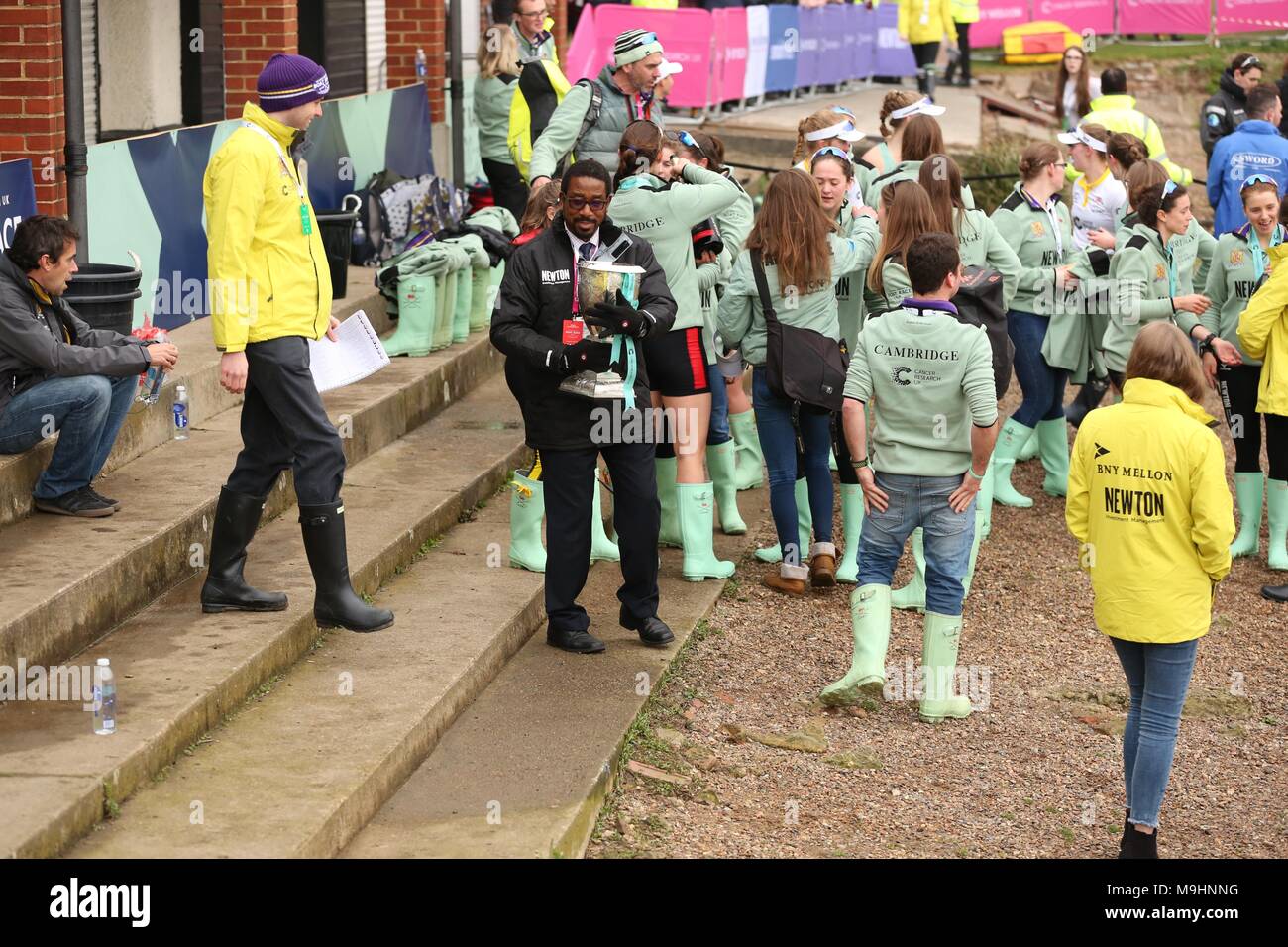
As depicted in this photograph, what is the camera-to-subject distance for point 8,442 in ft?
22.0

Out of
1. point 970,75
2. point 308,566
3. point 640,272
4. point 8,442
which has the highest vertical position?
point 970,75

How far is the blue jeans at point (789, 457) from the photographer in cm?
810

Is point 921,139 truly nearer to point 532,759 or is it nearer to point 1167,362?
point 1167,362

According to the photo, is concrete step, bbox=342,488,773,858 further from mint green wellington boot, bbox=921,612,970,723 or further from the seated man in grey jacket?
the seated man in grey jacket

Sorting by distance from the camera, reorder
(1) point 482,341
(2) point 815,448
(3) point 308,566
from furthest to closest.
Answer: (1) point 482,341 → (2) point 815,448 → (3) point 308,566

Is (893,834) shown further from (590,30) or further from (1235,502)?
(590,30)

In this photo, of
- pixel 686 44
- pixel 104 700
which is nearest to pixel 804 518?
pixel 104 700

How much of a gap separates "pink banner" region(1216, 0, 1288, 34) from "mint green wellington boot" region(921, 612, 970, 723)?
22818 millimetres

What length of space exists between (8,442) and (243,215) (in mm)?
1483

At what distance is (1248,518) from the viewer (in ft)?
30.7

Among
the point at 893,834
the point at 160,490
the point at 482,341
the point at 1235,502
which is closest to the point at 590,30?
the point at 482,341

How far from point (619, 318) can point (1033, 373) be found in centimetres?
407

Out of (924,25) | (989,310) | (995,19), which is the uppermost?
(995,19)

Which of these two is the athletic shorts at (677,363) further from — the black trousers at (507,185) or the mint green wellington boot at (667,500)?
the black trousers at (507,185)
